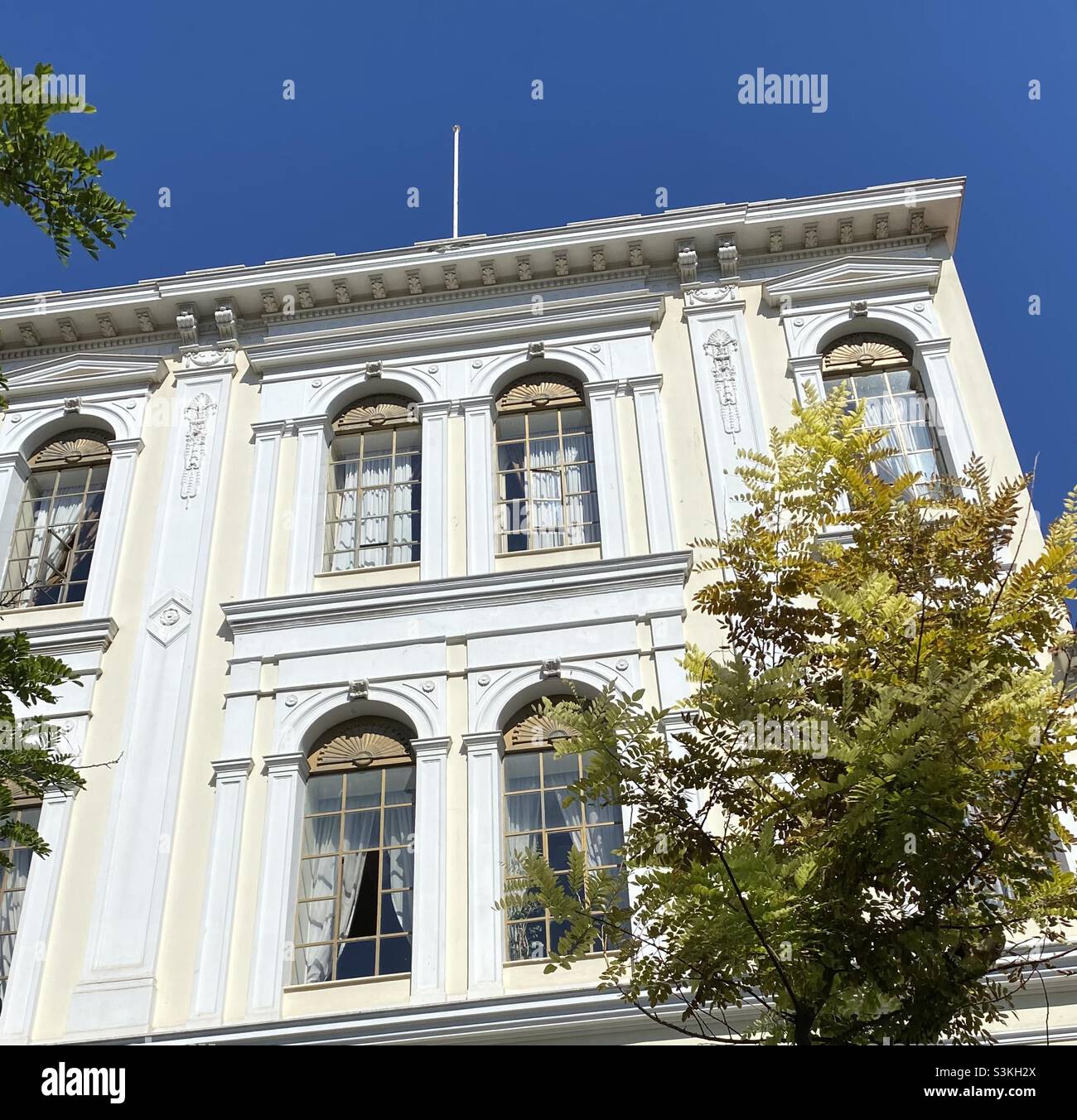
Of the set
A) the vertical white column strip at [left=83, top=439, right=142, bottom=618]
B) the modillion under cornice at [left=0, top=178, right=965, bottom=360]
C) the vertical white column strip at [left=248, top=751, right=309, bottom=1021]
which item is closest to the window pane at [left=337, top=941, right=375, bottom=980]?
the vertical white column strip at [left=248, top=751, right=309, bottom=1021]

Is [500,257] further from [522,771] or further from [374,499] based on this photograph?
[522,771]

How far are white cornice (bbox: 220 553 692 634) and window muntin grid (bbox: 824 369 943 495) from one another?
8.47 feet

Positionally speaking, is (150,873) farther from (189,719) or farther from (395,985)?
(395,985)

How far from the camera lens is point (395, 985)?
1031 centimetres

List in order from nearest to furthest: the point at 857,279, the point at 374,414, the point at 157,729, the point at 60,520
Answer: the point at 157,729, the point at 60,520, the point at 374,414, the point at 857,279

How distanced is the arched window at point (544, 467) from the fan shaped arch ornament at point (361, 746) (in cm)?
227

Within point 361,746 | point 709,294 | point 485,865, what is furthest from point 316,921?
point 709,294

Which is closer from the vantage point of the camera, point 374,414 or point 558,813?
point 558,813

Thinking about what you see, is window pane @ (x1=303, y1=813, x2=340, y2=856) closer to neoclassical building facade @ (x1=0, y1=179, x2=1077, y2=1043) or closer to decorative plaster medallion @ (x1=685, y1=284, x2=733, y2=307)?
neoclassical building facade @ (x1=0, y1=179, x2=1077, y2=1043)

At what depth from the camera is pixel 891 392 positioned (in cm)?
1400

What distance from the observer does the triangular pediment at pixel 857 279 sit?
48.0 feet

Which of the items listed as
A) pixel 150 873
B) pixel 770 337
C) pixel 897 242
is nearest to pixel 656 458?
pixel 770 337

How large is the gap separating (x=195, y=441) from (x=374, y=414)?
1.98 meters
